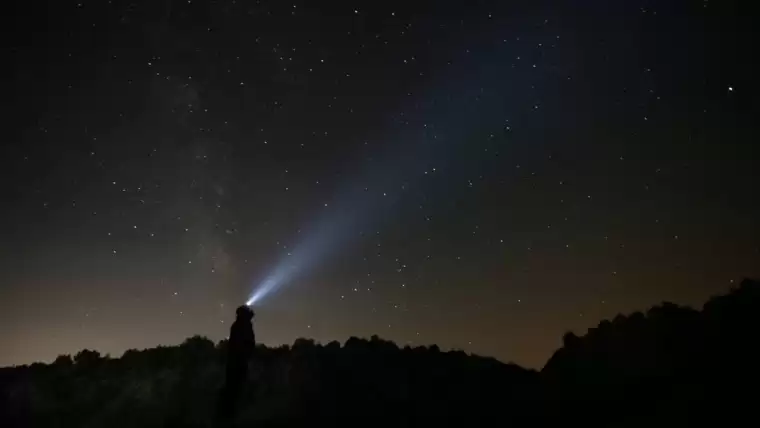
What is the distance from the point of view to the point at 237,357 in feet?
82.3

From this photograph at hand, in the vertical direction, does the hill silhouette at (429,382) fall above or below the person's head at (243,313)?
below

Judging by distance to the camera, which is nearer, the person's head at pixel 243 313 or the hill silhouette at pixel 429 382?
the hill silhouette at pixel 429 382

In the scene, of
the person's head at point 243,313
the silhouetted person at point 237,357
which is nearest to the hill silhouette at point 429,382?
the silhouetted person at point 237,357

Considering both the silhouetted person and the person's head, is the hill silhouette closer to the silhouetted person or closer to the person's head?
the silhouetted person

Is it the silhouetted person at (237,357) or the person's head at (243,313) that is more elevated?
the person's head at (243,313)

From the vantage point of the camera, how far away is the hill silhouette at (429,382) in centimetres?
1744

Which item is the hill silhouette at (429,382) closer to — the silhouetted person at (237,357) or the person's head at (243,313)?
the silhouetted person at (237,357)

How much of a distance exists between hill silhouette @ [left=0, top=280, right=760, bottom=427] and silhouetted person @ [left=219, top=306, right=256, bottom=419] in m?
0.66

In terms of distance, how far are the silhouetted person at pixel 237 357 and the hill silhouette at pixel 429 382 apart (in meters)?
0.66

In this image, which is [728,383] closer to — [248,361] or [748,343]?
[748,343]

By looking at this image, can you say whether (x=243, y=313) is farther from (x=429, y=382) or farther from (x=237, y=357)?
(x=429, y=382)

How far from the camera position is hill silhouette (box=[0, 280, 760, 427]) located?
1744 cm

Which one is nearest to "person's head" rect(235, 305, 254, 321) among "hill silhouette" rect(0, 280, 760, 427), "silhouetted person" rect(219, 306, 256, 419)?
"silhouetted person" rect(219, 306, 256, 419)

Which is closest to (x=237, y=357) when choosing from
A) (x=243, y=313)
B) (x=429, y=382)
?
(x=243, y=313)
